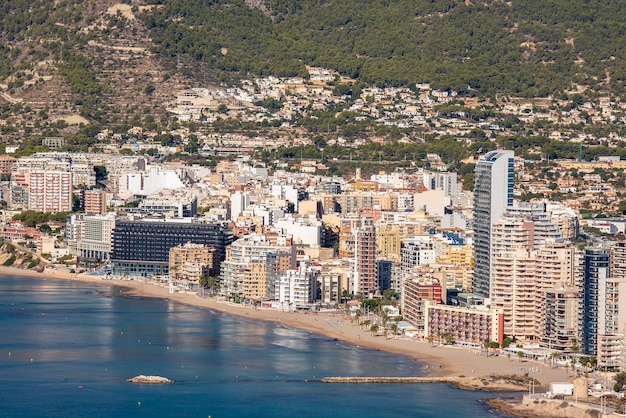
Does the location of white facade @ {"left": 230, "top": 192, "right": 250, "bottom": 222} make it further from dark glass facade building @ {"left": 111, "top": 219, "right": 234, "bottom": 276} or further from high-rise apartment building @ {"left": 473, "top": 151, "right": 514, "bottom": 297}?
high-rise apartment building @ {"left": 473, "top": 151, "right": 514, "bottom": 297}

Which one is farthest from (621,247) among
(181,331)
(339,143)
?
(339,143)

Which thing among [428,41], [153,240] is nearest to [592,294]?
[153,240]

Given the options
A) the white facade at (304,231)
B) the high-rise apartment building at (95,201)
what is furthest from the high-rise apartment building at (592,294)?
the high-rise apartment building at (95,201)

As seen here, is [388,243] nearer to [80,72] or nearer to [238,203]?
[238,203]

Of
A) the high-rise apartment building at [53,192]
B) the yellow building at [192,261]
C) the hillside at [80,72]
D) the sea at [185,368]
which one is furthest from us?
the hillside at [80,72]

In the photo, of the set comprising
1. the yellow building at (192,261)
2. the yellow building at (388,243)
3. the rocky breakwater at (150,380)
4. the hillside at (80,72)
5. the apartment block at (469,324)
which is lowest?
the rocky breakwater at (150,380)

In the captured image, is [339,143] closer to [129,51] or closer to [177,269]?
[129,51]

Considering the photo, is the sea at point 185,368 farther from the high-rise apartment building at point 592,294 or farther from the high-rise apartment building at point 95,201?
the high-rise apartment building at point 95,201

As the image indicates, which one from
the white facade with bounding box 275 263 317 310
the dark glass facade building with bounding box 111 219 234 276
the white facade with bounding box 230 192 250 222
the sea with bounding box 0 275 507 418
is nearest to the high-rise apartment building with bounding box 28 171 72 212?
the white facade with bounding box 230 192 250 222
